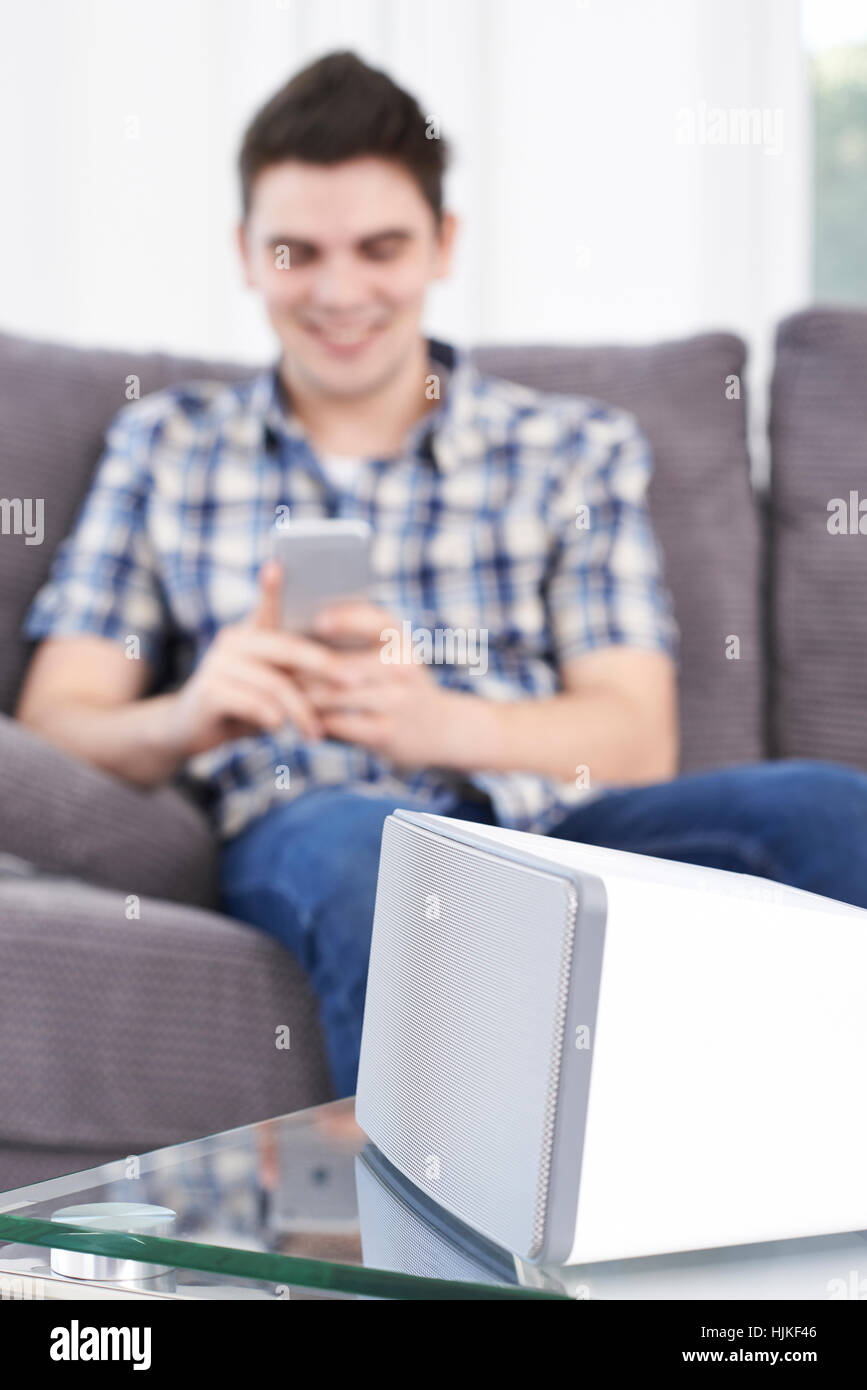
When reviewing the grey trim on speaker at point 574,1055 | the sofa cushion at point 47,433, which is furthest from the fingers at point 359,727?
the grey trim on speaker at point 574,1055

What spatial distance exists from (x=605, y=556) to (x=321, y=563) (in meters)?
0.35

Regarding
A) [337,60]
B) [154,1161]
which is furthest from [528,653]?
[154,1161]

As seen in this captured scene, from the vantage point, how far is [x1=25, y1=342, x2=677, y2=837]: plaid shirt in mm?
1267

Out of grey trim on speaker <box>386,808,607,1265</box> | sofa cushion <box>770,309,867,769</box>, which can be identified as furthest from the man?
grey trim on speaker <box>386,808,607,1265</box>

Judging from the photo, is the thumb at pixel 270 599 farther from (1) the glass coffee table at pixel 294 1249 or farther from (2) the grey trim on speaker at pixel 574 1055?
(2) the grey trim on speaker at pixel 574 1055

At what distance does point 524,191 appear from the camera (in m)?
2.07

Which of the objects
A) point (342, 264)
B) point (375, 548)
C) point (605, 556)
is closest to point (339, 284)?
point (342, 264)

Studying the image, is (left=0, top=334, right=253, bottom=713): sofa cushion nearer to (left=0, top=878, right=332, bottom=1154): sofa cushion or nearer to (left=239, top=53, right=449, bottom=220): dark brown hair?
(left=239, top=53, right=449, bottom=220): dark brown hair

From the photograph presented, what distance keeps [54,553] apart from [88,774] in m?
0.41

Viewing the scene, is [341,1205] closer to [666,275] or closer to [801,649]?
[801,649]

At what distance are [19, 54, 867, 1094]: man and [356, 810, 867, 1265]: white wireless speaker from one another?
2.07 feet

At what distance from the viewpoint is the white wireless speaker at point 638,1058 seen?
38cm

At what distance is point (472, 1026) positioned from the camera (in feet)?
1.39

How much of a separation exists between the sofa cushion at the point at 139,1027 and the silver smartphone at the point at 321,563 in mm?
252
